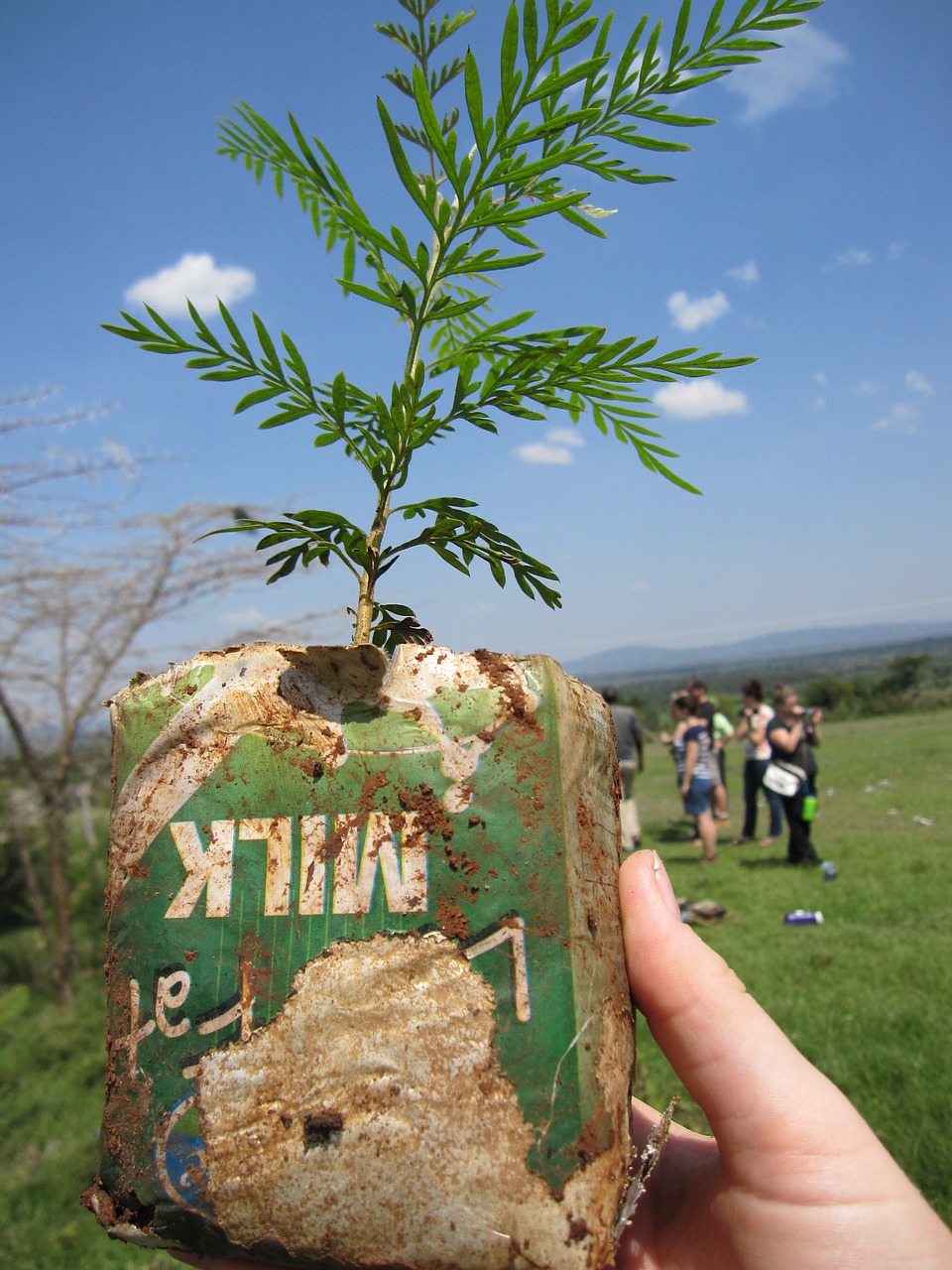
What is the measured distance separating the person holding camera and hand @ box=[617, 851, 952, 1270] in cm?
628

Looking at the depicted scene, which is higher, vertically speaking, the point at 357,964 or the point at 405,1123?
the point at 357,964

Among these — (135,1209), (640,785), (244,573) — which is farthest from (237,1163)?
(640,785)

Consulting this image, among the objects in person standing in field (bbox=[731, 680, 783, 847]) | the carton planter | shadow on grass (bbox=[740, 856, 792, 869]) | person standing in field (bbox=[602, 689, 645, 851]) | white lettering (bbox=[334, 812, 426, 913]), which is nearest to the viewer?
the carton planter

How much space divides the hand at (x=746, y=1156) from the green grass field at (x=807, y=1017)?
6.89 ft

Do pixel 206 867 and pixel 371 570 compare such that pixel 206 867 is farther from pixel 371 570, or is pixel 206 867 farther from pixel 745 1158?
pixel 745 1158

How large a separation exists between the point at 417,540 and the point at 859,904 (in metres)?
6.27

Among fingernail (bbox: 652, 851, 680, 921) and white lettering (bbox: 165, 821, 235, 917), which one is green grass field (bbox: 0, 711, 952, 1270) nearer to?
fingernail (bbox: 652, 851, 680, 921)

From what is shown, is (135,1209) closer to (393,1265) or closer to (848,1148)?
(393,1265)

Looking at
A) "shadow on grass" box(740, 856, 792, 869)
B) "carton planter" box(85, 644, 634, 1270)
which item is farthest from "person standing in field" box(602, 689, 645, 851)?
"carton planter" box(85, 644, 634, 1270)

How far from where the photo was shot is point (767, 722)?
7.99 m

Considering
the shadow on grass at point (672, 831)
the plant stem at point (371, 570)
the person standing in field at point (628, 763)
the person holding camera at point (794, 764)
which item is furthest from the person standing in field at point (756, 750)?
the plant stem at point (371, 570)

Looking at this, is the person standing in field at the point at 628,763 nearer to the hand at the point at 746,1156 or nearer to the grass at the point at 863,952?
the grass at the point at 863,952

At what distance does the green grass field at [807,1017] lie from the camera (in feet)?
12.6

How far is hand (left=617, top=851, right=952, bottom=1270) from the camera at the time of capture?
1294 millimetres
